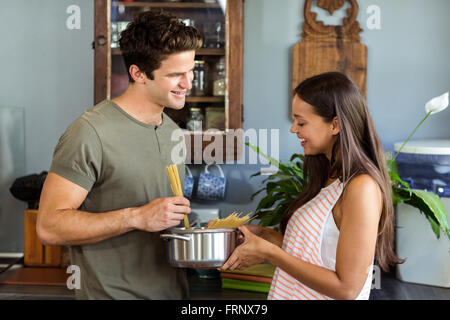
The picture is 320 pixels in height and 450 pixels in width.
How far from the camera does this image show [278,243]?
1.49m

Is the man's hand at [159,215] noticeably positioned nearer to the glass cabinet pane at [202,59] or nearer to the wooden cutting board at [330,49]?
the glass cabinet pane at [202,59]

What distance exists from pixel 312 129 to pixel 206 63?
1095 millimetres

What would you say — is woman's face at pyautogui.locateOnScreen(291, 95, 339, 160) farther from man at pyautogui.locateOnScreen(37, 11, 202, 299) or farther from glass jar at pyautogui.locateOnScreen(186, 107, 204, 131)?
glass jar at pyautogui.locateOnScreen(186, 107, 204, 131)

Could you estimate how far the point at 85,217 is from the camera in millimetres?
1217

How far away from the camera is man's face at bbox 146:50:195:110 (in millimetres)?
1351

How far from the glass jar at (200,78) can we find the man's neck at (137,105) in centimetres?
95

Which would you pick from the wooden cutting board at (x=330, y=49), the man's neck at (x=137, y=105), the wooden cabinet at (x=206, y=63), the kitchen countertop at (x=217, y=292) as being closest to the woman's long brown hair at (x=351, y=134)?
the man's neck at (x=137, y=105)

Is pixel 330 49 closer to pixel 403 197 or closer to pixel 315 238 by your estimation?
pixel 403 197

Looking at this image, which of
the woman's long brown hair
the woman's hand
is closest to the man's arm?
the woman's hand

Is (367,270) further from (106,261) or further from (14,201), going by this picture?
(14,201)

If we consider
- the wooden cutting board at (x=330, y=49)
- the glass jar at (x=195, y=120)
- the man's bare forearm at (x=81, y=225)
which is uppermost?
the wooden cutting board at (x=330, y=49)

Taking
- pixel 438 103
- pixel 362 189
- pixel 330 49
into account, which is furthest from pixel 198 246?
pixel 330 49

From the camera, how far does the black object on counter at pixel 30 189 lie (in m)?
2.29
